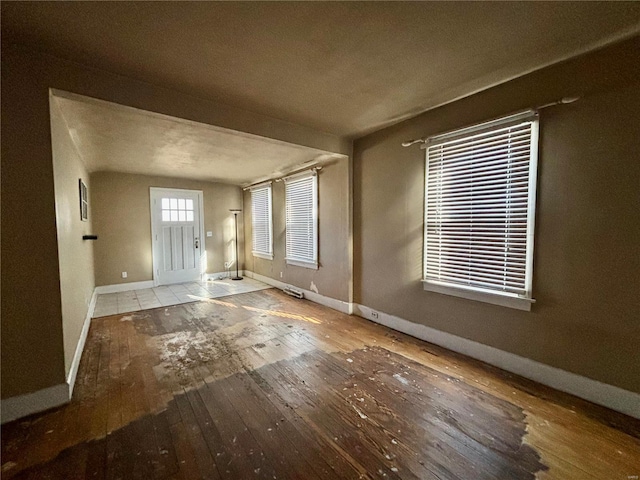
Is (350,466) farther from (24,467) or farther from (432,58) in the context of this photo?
(432,58)

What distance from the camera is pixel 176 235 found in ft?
20.4

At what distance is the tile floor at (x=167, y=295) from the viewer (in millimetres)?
4484

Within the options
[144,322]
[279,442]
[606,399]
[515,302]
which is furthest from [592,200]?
[144,322]

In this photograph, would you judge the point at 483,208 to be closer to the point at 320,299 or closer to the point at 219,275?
Result: the point at 320,299

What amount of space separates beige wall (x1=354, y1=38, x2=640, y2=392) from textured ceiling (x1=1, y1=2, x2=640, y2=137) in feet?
0.71

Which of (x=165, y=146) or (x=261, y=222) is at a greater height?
(x=165, y=146)

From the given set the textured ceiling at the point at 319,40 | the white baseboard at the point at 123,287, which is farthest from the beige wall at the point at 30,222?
the white baseboard at the point at 123,287

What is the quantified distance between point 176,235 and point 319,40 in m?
5.65

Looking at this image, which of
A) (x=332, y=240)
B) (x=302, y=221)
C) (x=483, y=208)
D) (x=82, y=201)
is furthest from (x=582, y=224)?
(x=82, y=201)

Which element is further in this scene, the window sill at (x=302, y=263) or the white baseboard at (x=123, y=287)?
the white baseboard at (x=123, y=287)

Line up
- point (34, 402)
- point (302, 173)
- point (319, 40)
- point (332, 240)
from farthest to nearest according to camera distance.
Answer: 1. point (302, 173)
2. point (332, 240)
3. point (34, 402)
4. point (319, 40)

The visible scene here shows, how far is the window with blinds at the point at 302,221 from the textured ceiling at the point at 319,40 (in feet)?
7.46

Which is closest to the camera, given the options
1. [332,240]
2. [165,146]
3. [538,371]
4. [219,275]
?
[538,371]

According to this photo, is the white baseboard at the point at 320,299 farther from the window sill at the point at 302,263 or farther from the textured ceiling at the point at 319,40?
the textured ceiling at the point at 319,40
